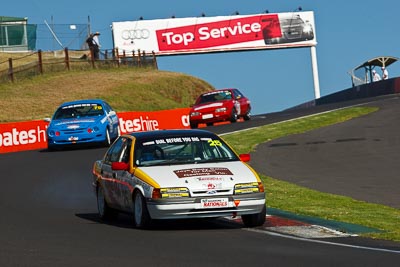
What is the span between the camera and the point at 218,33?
91625 mm

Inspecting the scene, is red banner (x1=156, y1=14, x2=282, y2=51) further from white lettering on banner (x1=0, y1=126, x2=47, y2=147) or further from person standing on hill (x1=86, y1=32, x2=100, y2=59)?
white lettering on banner (x1=0, y1=126, x2=47, y2=147)

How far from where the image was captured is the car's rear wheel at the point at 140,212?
13.9 meters

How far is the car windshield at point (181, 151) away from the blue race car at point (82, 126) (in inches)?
668

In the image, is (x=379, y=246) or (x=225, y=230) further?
(x=225, y=230)

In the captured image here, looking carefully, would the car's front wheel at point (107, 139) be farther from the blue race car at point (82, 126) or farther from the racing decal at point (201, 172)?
the racing decal at point (201, 172)

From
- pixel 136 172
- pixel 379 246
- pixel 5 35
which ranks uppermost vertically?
pixel 5 35

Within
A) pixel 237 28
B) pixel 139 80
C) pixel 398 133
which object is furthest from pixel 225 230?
pixel 237 28

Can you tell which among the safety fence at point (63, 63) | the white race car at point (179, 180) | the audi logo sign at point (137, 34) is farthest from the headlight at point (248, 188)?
the audi logo sign at point (137, 34)

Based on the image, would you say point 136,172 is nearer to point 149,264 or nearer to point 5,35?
point 149,264

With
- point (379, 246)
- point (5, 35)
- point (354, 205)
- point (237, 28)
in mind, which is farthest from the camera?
point (237, 28)

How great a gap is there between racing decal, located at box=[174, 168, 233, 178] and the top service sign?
7667 centimetres

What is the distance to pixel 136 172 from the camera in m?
14.4

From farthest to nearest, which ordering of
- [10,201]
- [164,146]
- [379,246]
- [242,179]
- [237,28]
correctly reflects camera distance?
[237,28], [10,201], [164,146], [242,179], [379,246]

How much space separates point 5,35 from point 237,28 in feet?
69.8
